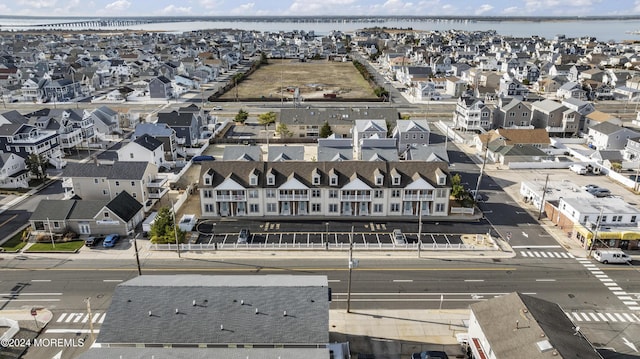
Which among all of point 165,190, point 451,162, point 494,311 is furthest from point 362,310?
point 451,162

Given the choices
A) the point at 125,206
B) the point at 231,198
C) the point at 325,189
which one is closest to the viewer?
the point at 125,206

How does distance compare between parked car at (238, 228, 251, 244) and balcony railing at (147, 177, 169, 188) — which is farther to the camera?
balcony railing at (147, 177, 169, 188)

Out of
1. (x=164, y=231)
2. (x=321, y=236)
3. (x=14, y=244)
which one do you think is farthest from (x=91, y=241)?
(x=321, y=236)

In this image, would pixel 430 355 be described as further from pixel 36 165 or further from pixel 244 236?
pixel 36 165

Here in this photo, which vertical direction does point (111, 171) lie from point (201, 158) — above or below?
above

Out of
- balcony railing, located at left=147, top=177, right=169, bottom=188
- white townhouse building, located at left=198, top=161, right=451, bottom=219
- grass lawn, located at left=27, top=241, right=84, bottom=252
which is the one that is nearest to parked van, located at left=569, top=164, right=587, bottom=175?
white townhouse building, located at left=198, top=161, right=451, bottom=219

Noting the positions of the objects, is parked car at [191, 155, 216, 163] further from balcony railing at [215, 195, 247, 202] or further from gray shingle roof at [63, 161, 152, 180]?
balcony railing at [215, 195, 247, 202]

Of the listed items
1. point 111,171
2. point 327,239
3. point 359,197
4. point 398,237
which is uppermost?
point 111,171
